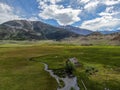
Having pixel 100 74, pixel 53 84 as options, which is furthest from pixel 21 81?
pixel 100 74

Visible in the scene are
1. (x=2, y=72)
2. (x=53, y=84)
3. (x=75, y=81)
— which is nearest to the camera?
(x=53, y=84)

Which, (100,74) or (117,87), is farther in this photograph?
(100,74)

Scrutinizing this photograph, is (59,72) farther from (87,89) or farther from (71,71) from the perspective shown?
(87,89)

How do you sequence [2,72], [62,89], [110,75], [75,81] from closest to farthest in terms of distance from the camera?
[62,89] → [75,81] → [110,75] → [2,72]

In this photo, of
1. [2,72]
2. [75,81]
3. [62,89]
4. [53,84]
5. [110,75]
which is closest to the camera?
[62,89]

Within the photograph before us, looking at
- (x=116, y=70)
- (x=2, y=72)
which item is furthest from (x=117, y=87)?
(x=2, y=72)

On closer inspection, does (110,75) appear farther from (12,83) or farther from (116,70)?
(12,83)

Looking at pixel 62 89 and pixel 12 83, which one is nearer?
pixel 62 89

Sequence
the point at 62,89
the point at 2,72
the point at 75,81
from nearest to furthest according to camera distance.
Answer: the point at 62,89 < the point at 75,81 < the point at 2,72

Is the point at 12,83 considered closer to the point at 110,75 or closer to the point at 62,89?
the point at 62,89
